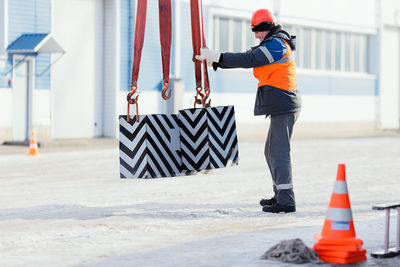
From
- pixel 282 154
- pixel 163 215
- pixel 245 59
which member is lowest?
pixel 163 215

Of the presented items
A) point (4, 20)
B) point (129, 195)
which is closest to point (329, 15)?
point (4, 20)

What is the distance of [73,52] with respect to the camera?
79.9ft

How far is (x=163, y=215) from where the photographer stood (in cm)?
873

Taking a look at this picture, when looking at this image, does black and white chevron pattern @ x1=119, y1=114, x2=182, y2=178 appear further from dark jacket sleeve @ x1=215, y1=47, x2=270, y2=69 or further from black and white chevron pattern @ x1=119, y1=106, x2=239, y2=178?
dark jacket sleeve @ x1=215, y1=47, x2=270, y2=69

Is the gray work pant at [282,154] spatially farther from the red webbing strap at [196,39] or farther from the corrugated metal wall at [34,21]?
the corrugated metal wall at [34,21]

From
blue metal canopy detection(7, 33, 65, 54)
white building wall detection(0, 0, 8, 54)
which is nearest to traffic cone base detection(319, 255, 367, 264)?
blue metal canopy detection(7, 33, 65, 54)

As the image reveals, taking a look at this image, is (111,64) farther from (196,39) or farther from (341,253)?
(341,253)

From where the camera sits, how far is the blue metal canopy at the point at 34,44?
69.7ft

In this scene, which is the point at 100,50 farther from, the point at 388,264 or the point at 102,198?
the point at 388,264

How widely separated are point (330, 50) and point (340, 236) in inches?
1127

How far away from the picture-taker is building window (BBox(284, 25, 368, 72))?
106ft

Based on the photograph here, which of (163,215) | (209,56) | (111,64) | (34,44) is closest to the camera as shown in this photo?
(209,56)

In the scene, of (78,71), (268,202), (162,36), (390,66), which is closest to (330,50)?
(390,66)

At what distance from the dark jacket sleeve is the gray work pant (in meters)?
0.61
